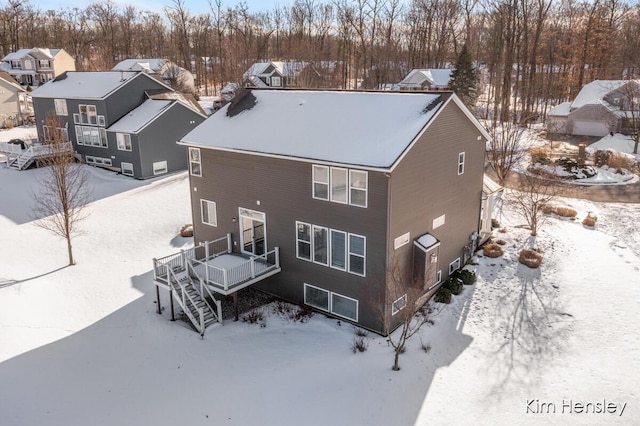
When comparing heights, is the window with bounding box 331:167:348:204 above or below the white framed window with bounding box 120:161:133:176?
above

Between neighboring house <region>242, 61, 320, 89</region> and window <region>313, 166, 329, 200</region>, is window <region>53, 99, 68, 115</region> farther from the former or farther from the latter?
neighboring house <region>242, 61, 320, 89</region>

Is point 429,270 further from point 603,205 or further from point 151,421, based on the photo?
→ point 603,205

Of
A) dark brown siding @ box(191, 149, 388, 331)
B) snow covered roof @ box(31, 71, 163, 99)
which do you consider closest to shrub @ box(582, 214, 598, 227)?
dark brown siding @ box(191, 149, 388, 331)

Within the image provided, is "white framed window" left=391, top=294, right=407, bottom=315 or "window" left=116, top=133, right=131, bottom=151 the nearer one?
"white framed window" left=391, top=294, right=407, bottom=315

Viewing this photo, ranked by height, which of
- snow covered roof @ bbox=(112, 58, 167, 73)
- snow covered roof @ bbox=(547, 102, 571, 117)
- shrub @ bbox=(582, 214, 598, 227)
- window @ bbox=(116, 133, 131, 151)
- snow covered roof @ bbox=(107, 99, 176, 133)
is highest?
snow covered roof @ bbox=(112, 58, 167, 73)

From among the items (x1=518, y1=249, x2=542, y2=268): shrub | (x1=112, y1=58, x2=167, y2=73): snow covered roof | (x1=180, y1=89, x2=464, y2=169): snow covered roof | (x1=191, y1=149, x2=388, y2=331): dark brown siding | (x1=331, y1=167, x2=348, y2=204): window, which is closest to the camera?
(x1=180, y1=89, x2=464, y2=169): snow covered roof

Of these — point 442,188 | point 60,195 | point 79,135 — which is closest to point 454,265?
point 442,188

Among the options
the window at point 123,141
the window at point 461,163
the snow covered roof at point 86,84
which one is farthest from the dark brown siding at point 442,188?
the snow covered roof at point 86,84
